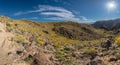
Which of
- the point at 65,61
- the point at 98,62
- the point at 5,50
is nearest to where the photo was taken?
the point at 98,62

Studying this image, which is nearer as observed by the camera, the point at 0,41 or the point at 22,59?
the point at 22,59

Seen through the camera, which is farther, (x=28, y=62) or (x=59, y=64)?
(x=59, y=64)

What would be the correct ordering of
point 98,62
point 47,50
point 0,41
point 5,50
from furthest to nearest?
point 47,50 < point 0,41 < point 5,50 < point 98,62

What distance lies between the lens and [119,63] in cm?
1437

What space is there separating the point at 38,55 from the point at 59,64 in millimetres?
3007

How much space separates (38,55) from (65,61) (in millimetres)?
4229

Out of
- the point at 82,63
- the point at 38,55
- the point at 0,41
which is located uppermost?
the point at 0,41

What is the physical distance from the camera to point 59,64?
17.7m

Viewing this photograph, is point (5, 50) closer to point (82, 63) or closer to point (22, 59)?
point (22, 59)

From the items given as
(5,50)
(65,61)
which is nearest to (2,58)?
(5,50)

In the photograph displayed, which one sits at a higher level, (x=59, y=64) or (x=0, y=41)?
(x=0, y=41)

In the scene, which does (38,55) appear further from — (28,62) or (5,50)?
(5,50)

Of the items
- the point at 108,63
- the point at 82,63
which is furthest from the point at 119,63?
the point at 82,63

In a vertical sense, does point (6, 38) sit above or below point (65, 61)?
above
